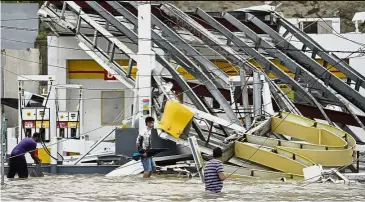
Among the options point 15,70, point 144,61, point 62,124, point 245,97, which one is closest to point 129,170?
point 144,61

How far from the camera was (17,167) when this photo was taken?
26.5 meters

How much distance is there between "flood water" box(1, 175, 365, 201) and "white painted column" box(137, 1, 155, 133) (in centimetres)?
375

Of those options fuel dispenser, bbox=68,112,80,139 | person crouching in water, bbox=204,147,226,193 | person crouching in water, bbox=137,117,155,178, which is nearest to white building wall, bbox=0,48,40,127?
fuel dispenser, bbox=68,112,80,139

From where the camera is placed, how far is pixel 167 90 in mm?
31000

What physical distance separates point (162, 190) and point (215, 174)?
2912 millimetres

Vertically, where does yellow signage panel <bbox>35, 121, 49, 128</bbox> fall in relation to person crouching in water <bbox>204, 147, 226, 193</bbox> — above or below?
above

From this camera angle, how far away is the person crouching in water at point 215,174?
20172 mm

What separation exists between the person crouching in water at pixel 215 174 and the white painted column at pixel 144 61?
947 cm

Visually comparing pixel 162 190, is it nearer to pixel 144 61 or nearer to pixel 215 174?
pixel 215 174

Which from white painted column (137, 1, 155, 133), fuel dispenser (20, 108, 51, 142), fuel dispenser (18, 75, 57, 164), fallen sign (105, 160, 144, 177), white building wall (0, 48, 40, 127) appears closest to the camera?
fallen sign (105, 160, 144, 177)

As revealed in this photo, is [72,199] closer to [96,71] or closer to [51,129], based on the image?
[51,129]

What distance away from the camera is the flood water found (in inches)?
822

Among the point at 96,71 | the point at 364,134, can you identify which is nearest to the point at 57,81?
the point at 96,71

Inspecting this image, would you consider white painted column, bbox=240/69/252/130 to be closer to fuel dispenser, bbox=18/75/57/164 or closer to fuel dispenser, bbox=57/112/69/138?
fuel dispenser, bbox=18/75/57/164
